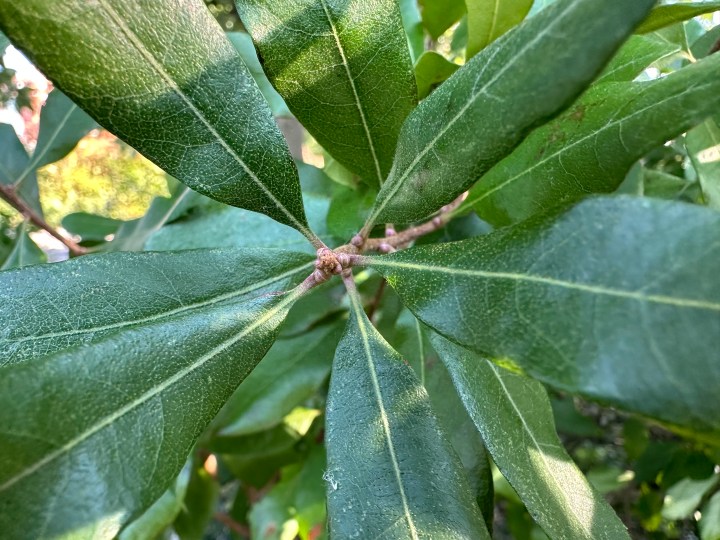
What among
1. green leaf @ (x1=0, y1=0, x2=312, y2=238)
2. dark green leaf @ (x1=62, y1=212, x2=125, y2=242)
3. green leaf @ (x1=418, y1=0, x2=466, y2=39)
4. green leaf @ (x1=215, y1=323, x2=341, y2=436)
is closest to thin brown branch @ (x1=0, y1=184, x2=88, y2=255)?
dark green leaf @ (x1=62, y1=212, x2=125, y2=242)

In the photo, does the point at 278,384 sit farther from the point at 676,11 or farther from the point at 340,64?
the point at 676,11

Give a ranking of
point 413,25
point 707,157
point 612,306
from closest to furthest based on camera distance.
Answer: point 612,306, point 707,157, point 413,25

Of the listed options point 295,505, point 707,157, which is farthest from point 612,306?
point 295,505

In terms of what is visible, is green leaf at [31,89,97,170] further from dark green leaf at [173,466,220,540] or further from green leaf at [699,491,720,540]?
green leaf at [699,491,720,540]

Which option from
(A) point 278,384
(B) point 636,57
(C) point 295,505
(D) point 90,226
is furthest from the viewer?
(D) point 90,226

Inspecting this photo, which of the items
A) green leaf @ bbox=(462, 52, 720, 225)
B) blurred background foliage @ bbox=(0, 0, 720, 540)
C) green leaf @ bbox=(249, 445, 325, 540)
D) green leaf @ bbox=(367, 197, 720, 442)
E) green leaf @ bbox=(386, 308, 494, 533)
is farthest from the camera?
green leaf @ bbox=(249, 445, 325, 540)

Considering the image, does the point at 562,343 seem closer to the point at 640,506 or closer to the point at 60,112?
the point at 60,112

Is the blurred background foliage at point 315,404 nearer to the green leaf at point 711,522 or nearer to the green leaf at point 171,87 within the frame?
the green leaf at point 711,522
